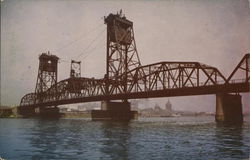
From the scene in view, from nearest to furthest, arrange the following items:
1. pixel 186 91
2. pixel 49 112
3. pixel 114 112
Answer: pixel 186 91, pixel 114 112, pixel 49 112

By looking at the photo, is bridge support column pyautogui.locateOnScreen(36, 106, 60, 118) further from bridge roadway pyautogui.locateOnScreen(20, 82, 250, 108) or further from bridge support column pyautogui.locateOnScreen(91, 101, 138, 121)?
bridge support column pyautogui.locateOnScreen(91, 101, 138, 121)

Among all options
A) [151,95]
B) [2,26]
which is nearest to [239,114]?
[151,95]

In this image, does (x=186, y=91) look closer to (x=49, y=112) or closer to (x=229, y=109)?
(x=229, y=109)

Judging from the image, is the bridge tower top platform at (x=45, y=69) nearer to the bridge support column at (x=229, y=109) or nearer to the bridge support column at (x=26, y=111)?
the bridge support column at (x=26, y=111)

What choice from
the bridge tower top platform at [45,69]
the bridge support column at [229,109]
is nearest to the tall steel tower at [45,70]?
the bridge tower top platform at [45,69]

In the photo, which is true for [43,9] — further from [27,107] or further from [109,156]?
[27,107]

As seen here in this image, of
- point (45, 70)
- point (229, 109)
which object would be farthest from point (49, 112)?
point (229, 109)
